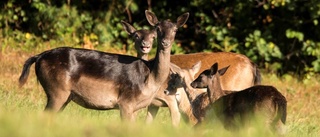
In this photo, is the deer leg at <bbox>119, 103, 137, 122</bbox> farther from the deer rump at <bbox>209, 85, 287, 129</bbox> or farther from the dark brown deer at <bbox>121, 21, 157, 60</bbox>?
the dark brown deer at <bbox>121, 21, 157, 60</bbox>

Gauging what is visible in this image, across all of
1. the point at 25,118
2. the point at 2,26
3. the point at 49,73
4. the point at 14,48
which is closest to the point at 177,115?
the point at 49,73

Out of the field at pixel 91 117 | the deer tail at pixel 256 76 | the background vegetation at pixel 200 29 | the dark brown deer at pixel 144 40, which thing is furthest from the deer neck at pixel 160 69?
the background vegetation at pixel 200 29

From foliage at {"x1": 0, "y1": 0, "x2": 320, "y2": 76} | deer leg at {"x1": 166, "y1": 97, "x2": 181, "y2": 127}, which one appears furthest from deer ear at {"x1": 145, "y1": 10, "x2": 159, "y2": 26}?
foliage at {"x1": 0, "y1": 0, "x2": 320, "y2": 76}

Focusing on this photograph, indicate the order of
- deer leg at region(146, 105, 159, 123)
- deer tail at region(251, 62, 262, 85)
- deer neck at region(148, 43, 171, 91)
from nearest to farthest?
deer neck at region(148, 43, 171, 91) → deer leg at region(146, 105, 159, 123) → deer tail at region(251, 62, 262, 85)

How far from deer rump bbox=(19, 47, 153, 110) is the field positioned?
0.83 ft

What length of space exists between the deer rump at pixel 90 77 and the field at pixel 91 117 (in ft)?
0.83

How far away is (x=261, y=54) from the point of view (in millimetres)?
19250

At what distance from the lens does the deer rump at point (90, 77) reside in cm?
1073

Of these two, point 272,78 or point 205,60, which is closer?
point 205,60

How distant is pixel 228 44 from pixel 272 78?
58.9 inches

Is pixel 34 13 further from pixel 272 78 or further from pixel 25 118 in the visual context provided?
pixel 25 118

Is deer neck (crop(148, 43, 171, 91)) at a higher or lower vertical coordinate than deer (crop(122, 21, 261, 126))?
higher

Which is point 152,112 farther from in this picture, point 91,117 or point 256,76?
point 91,117

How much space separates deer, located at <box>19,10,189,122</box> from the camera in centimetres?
1069
